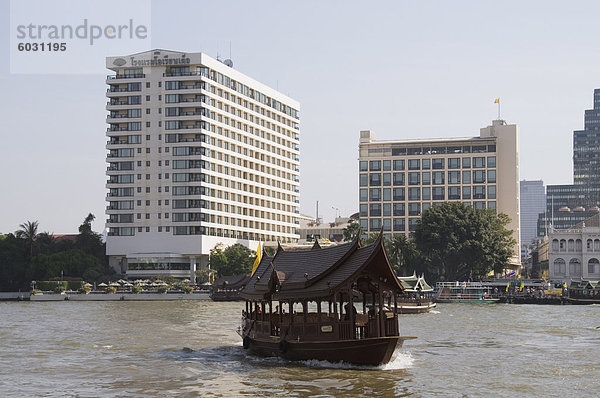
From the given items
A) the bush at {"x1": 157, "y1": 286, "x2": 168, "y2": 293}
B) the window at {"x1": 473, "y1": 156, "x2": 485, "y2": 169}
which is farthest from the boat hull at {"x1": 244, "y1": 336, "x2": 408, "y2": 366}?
the window at {"x1": 473, "y1": 156, "x2": 485, "y2": 169}

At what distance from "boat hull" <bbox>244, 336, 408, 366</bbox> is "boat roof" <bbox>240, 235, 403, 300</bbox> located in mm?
1984

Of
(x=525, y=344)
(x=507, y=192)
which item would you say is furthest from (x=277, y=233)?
(x=525, y=344)

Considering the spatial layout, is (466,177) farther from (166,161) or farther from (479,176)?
(166,161)

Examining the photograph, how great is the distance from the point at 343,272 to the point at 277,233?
126m

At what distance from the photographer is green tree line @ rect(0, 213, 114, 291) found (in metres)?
126

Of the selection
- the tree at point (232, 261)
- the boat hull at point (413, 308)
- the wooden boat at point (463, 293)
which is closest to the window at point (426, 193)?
the tree at point (232, 261)

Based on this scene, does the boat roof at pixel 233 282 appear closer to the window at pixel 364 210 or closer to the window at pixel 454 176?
the window at pixel 364 210

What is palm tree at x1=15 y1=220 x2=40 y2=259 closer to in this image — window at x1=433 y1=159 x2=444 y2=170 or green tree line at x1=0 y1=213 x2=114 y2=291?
green tree line at x1=0 y1=213 x2=114 y2=291

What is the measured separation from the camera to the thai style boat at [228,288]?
10819 cm

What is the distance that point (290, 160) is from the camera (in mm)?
164375

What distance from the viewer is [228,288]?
361 ft

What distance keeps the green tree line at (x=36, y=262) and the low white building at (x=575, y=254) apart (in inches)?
2598

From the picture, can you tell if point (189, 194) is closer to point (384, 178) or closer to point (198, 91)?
point (198, 91)

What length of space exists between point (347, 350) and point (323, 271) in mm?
3310
